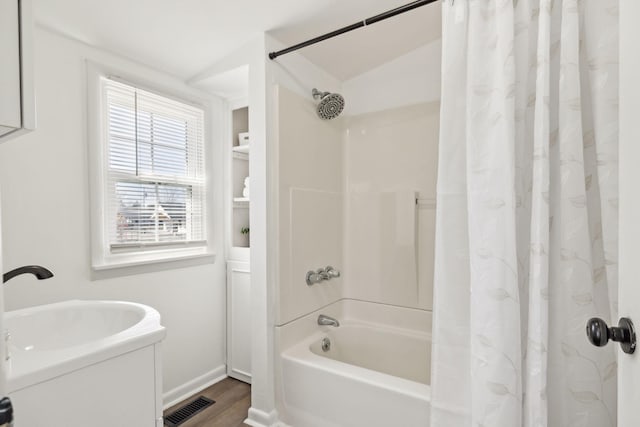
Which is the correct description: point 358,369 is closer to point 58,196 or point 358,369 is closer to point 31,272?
point 31,272

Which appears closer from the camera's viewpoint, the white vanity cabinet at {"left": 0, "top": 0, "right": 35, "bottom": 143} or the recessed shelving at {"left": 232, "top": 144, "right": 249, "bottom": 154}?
the white vanity cabinet at {"left": 0, "top": 0, "right": 35, "bottom": 143}

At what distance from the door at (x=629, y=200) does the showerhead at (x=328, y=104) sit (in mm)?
1633

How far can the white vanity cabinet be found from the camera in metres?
0.52

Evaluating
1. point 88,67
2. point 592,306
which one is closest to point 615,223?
point 592,306

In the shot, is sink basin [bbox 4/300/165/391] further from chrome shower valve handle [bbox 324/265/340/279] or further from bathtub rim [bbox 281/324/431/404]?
chrome shower valve handle [bbox 324/265/340/279]

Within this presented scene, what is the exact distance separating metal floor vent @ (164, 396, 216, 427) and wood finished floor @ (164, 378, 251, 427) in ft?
0.10

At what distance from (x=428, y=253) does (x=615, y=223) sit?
4.38 feet

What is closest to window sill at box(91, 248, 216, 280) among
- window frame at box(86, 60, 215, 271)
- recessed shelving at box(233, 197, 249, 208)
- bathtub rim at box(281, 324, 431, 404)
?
window frame at box(86, 60, 215, 271)

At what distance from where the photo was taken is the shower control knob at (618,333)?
0.67 meters

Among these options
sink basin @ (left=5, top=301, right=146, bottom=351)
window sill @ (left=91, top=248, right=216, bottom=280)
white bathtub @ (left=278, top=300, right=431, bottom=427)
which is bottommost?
white bathtub @ (left=278, top=300, right=431, bottom=427)

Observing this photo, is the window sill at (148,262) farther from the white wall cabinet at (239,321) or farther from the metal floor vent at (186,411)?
the metal floor vent at (186,411)

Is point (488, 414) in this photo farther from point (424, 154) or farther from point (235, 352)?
point (235, 352)

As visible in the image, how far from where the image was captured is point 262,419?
2.02 m

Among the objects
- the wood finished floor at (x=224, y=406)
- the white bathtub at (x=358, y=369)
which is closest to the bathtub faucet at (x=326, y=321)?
the white bathtub at (x=358, y=369)
